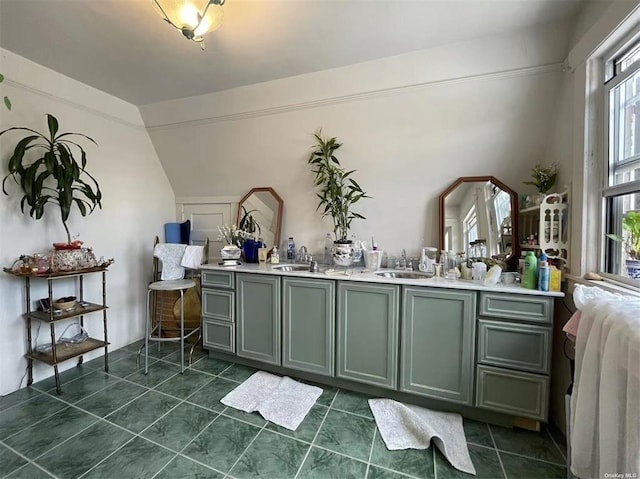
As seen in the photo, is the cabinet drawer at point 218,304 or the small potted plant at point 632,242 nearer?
the small potted plant at point 632,242

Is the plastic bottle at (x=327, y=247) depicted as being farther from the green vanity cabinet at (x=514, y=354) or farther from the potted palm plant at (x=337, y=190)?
the green vanity cabinet at (x=514, y=354)

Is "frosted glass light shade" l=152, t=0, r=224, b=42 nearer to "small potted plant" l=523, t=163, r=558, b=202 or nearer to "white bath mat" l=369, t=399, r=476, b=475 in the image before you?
"small potted plant" l=523, t=163, r=558, b=202

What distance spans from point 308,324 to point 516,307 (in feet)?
4.83

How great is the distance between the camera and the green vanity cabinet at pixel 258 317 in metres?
2.43

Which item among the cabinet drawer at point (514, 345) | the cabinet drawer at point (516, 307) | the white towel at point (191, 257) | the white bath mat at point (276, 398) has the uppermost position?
the white towel at point (191, 257)

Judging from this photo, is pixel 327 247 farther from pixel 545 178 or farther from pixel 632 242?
pixel 632 242

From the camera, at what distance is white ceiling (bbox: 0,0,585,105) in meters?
1.65

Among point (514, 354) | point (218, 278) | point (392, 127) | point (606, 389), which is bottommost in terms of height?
point (514, 354)

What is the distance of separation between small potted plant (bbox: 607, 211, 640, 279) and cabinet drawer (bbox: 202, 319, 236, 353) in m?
2.73

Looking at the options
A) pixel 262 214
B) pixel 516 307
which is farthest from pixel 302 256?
pixel 516 307

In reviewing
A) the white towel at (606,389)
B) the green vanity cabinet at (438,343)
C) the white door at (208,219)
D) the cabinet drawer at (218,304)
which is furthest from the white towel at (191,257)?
the white towel at (606,389)

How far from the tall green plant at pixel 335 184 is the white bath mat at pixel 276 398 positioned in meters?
1.32

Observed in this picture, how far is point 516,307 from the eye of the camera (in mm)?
1761

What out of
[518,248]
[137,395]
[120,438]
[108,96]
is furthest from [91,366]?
[518,248]
